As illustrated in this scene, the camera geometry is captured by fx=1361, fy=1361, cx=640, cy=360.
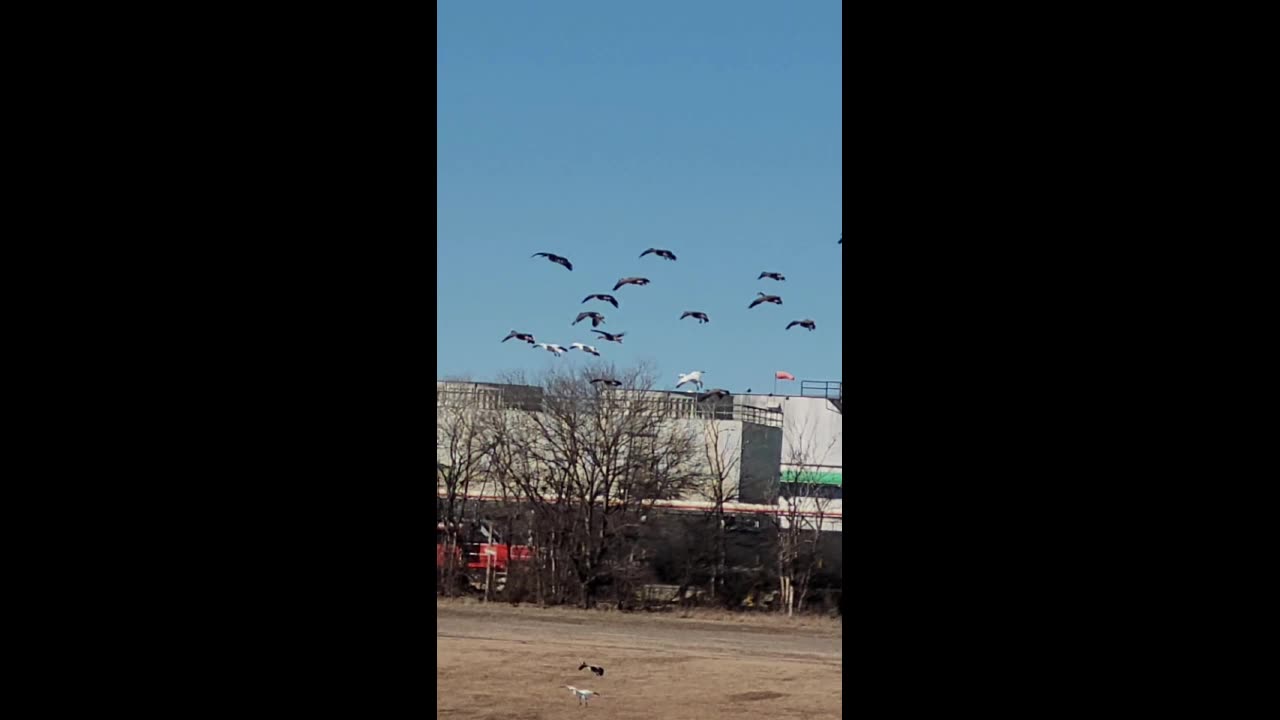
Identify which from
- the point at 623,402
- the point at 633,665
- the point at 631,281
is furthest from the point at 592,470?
the point at 631,281

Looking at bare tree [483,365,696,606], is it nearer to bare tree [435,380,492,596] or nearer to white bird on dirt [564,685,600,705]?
bare tree [435,380,492,596]

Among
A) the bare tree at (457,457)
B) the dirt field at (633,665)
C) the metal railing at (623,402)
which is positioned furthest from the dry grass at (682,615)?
the metal railing at (623,402)

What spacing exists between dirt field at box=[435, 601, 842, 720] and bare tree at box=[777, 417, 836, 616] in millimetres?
717

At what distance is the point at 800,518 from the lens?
22.0 metres

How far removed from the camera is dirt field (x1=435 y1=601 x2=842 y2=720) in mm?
14789

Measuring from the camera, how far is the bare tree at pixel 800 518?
861 inches

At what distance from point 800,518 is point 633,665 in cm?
560

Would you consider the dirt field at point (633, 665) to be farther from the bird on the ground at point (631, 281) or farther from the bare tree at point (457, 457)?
the bird on the ground at point (631, 281)

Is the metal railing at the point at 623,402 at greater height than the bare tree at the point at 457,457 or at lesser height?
greater

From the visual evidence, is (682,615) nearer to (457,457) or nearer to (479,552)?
(479,552)

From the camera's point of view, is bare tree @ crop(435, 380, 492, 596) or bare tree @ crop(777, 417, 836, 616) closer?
bare tree @ crop(777, 417, 836, 616)

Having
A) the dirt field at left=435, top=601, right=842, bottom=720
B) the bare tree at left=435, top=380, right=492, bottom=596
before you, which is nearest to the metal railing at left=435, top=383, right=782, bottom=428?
the bare tree at left=435, top=380, right=492, bottom=596

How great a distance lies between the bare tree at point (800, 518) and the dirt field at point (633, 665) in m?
0.72
